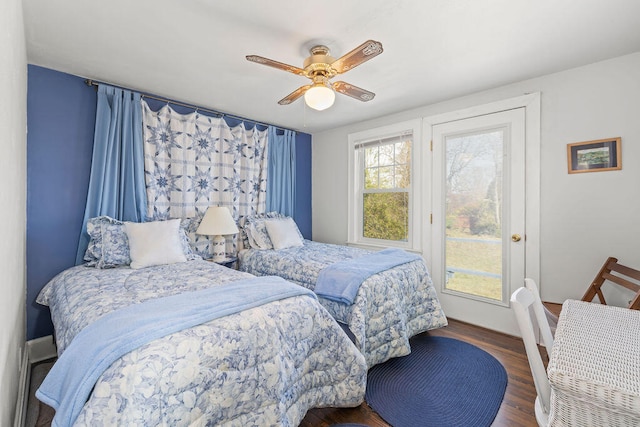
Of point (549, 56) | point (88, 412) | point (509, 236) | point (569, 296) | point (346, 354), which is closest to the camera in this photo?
point (88, 412)

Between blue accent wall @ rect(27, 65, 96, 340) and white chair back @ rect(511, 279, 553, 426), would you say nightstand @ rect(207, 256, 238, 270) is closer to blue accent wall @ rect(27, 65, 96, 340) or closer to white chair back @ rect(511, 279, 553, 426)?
blue accent wall @ rect(27, 65, 96, 340)

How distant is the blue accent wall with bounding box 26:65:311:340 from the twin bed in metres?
0.34

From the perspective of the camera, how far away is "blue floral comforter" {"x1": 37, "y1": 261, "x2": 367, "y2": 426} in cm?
101

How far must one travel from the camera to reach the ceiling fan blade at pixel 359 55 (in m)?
1.59

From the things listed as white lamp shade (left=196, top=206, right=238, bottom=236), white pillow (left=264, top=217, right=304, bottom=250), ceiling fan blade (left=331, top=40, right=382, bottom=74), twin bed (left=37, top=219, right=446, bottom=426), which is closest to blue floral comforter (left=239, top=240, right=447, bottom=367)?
twin bed (left=37, top=219, right=446, bottom=426)

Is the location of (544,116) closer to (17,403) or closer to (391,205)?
(391,205)

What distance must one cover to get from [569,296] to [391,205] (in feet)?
6.32

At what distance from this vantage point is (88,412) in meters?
0.96

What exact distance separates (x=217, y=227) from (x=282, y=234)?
2.56 ft

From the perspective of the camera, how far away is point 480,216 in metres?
2.98

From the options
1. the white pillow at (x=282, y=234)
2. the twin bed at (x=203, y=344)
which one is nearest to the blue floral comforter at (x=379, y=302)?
the twin bed at (x=203, y=344)

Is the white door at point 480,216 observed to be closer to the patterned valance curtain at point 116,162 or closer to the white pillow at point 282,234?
the white pillow at point 282,234

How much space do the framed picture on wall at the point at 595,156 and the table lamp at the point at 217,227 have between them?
3.31m

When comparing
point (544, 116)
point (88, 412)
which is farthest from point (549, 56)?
point (88, 412)
